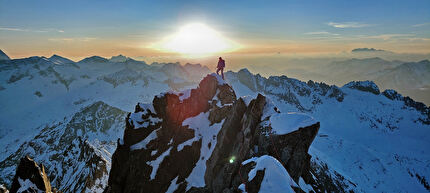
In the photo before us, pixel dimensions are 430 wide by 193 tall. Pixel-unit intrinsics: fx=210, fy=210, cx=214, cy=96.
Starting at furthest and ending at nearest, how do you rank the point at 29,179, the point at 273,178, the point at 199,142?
the point at 199,142
the point at 29,179
the point at 273,178

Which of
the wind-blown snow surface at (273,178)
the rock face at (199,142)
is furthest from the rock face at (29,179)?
the wind-blown snow surface at (273,178)

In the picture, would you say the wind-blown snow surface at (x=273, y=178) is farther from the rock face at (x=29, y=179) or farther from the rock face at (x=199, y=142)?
the rock face at (x=29, y=179)

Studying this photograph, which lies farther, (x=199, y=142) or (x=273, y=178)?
(x=199, y=142)

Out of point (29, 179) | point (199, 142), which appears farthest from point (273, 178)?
point (29, 179)

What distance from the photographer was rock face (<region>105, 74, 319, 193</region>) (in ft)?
91.3

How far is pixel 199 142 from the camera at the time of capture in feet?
162

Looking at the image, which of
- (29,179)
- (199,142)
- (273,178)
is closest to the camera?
(273,178)

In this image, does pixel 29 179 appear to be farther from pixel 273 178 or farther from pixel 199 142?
pixel 273 178

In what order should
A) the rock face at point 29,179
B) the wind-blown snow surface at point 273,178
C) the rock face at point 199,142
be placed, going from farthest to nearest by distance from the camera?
the rock face at point 29,179, the rock face at point 199,142, the wind-blown snow surface at point 273,178

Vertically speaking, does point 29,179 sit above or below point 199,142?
below

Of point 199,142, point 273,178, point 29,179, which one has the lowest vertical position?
point 29,179

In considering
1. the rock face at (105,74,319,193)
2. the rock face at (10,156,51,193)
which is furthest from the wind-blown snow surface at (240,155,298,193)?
the rock face at (10,156,51,193)

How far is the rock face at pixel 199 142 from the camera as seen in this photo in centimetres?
2783

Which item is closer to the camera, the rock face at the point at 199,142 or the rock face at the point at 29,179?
the rock face at the point at 199,142
